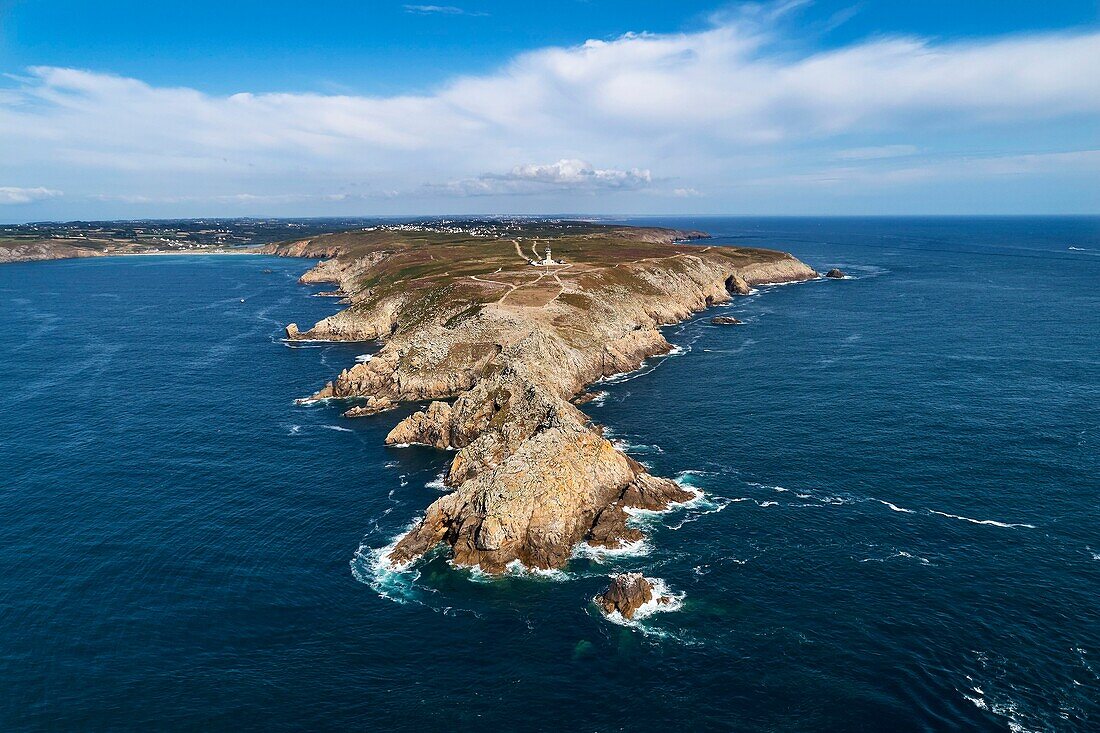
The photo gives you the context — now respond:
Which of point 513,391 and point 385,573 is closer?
point 385,573

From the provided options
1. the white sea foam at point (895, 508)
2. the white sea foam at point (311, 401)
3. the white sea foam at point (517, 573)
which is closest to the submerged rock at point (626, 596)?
the white sea foam at point (517, 573)

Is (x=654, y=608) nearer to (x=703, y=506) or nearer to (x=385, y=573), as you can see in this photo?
(x=703, y=506)

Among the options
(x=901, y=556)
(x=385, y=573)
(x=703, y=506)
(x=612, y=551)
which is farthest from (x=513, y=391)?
(x=901, y=556)

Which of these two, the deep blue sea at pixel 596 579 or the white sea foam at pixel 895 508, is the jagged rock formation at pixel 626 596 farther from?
the white sea foam at pixel 895 508

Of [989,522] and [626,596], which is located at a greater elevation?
[989,522]

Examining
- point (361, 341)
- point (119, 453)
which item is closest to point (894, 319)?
point (361, 341)

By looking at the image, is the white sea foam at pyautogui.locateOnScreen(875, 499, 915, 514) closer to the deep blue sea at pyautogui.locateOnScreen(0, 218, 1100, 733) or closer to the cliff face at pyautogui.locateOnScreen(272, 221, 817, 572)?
the deep blue sea at pyautogui.locateOnScreen(0, 218, 1100, 733)

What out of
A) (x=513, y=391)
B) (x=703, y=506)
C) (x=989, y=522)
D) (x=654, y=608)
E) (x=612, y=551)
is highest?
(x=513, y=391)
